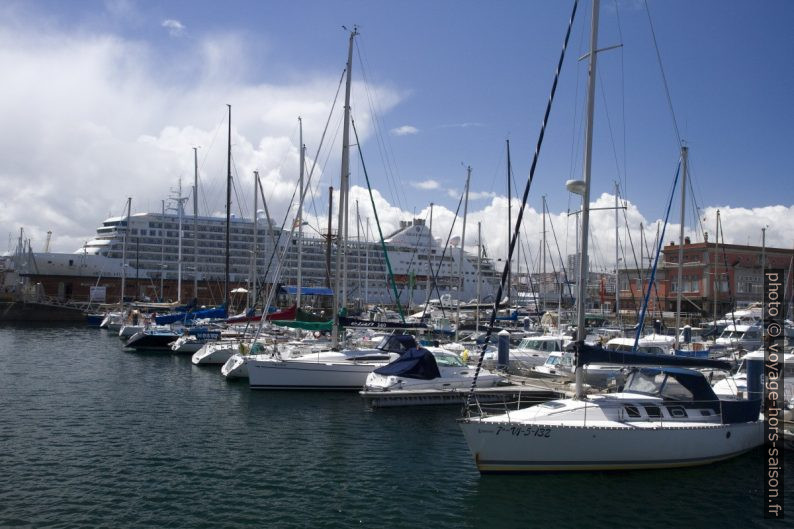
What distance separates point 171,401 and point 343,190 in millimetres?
10755

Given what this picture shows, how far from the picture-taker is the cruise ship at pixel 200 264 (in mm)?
74250

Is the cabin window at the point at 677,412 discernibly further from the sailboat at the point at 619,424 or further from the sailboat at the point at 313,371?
the sailboat at the point at 313,371

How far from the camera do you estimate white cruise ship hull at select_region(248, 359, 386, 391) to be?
74.4 feet

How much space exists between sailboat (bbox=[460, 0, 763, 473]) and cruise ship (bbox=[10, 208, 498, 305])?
56362mm

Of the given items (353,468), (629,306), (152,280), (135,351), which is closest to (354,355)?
(353,468)

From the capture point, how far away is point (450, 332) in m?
37.2

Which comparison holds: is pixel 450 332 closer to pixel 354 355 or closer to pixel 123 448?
pixel 354 355

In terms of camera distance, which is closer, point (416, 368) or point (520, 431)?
point (520, 431)

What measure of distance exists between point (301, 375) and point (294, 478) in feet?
32.5

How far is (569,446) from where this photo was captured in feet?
41.0

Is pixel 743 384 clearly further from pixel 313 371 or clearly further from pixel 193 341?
pixel 193 341

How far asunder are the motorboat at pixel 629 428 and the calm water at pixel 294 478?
1.24 ft

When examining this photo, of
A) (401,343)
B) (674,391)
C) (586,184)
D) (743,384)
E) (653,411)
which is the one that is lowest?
(743,384)

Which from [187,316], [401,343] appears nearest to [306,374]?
[401,343]
